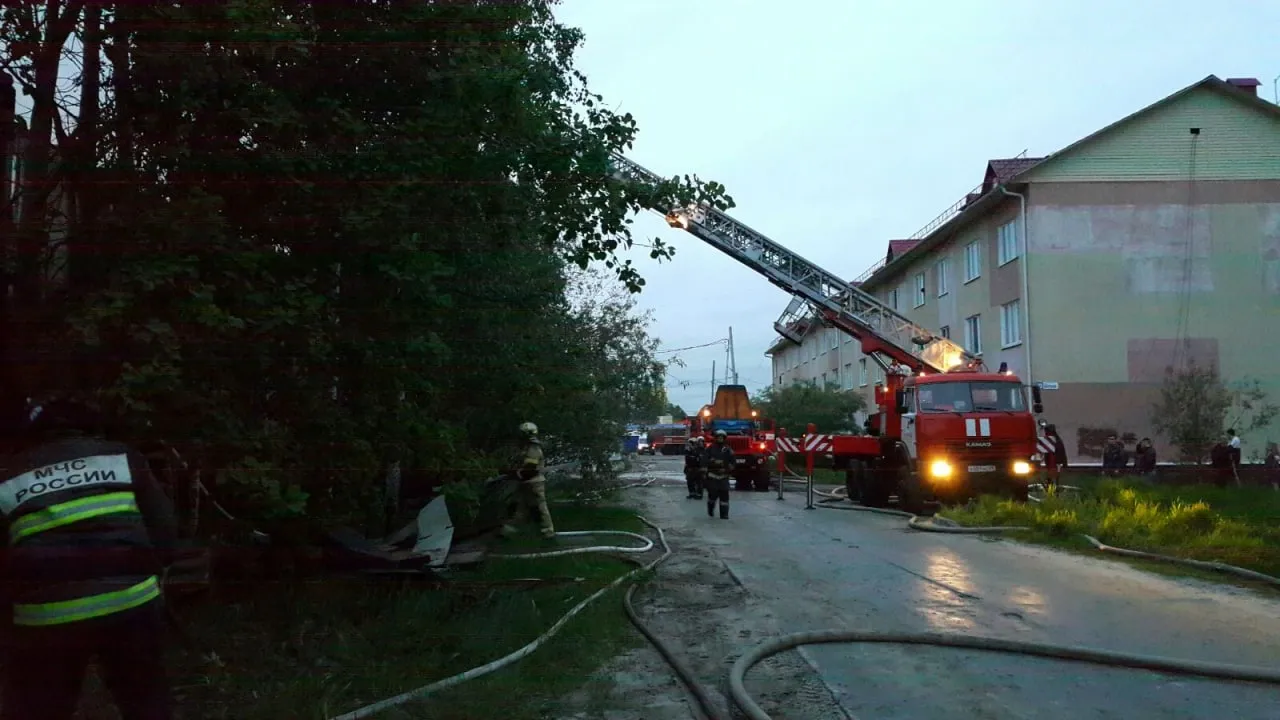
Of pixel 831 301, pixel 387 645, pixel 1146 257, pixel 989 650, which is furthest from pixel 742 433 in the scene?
pixel 387 645

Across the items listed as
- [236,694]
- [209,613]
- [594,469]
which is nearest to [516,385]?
[209,613]

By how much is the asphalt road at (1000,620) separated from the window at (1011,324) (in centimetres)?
1734

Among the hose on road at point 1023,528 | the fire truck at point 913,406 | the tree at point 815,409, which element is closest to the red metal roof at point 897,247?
the tree at point 815,409

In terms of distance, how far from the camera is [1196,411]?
25.4 metres

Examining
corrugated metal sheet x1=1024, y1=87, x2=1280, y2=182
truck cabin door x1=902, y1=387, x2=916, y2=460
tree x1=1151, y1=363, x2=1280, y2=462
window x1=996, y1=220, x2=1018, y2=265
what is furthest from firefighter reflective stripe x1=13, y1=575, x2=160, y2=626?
corrugated metal sheet x1=1024, y1=87, x2=1280, y2=182

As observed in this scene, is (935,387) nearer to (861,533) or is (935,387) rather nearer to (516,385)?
(861,533)

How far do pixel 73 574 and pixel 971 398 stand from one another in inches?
618

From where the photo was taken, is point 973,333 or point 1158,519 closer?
point 1158,519

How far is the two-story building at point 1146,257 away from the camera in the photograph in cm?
2839

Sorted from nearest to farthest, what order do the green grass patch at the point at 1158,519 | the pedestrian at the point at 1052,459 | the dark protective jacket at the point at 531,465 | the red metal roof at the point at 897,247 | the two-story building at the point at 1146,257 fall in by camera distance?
the green grass patch at the point at 1158,519 → the dark protective jacket at the point at 531,465 → the pedestrian at the point at 1052,459 → the two-story building at the point at 1146,257 → the red metal roof at the point at 897,247

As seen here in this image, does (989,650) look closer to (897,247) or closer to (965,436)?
(965,436)

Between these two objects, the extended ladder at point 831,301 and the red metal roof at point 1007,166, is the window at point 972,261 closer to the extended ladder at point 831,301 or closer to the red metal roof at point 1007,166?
the red metal roof at point 1007,166

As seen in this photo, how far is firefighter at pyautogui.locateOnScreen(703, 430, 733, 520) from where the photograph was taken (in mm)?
17000

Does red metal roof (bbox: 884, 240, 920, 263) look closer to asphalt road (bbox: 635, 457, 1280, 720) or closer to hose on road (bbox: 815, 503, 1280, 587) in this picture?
hose on road (bbox: 815, 503, 1280, 587)
